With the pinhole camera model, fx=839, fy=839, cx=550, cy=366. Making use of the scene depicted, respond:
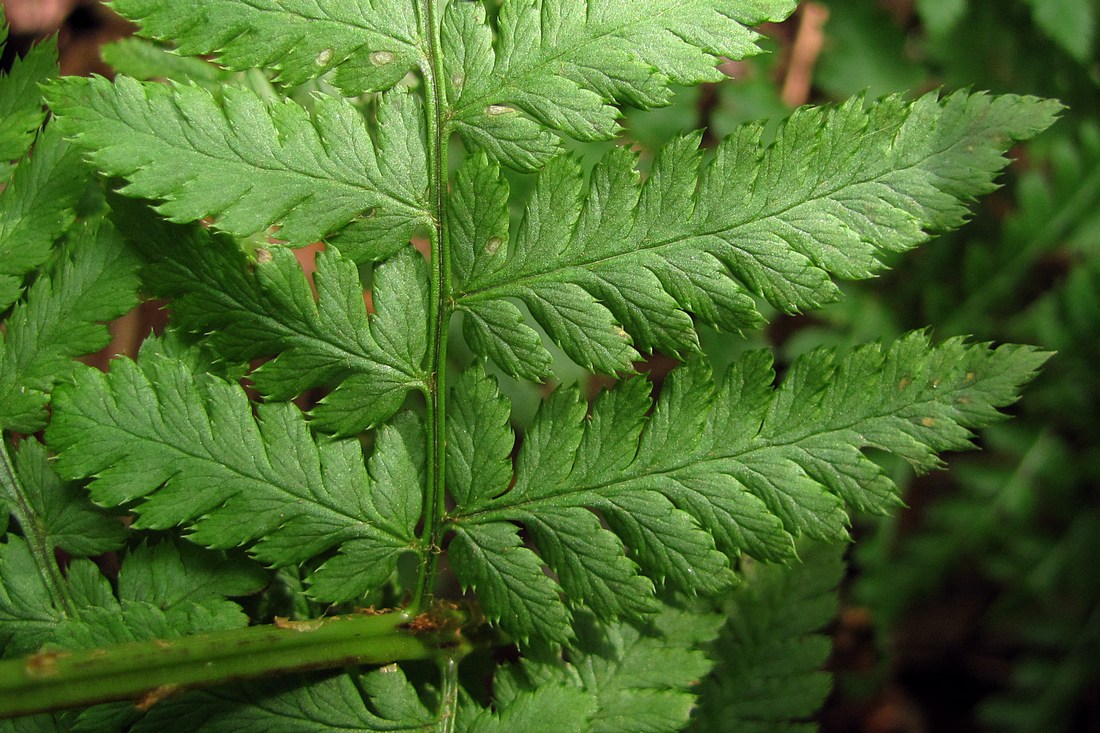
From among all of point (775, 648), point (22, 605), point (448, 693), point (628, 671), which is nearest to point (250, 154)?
point (22, 605)

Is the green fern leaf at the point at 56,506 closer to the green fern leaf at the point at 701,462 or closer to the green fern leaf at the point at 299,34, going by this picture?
the green fern leaf at the point at 701,462

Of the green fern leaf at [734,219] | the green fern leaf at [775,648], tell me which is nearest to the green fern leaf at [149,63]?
the green fern leaf at [734,219]

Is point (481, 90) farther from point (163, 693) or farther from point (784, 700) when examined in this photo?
point (784, 700)

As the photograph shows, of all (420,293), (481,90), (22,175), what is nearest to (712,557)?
(420,293)

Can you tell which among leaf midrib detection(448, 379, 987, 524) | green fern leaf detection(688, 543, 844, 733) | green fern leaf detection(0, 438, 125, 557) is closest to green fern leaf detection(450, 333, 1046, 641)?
leaf midrib detection(448, 379, 987, 524)

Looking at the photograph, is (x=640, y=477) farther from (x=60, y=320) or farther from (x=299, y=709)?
(x=60, y=320)

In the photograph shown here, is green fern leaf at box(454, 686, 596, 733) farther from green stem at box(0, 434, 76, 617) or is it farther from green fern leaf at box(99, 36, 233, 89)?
green fern leaf at box(99, 36, 233, 89)
